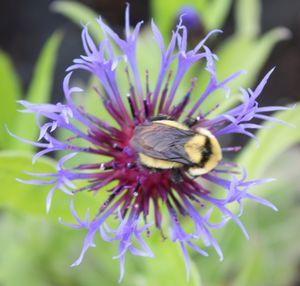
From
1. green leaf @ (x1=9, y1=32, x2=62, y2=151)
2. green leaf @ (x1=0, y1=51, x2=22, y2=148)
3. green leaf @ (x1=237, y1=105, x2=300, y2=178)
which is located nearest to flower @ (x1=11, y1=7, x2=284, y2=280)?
green leaf @ (x1=237, y1=105, x2=300, y2=178)

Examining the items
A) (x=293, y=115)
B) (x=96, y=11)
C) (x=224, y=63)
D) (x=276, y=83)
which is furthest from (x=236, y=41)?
(x=96, y=11)

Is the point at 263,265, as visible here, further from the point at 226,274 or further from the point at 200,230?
the point at 200,230

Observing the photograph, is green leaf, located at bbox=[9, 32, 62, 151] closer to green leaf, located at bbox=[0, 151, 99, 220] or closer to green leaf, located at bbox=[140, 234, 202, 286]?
green leaf, located at bbox=[0, 151, 99, 220]

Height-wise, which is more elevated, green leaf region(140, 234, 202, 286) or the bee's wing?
the bee's wing

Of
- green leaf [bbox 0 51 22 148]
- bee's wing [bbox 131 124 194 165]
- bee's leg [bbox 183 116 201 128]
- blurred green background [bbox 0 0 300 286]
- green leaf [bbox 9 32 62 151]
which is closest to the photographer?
bee's wing [bbox 131 124 194 165]

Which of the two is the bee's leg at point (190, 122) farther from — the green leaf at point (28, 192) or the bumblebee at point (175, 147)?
the green leaf at point (28, 192)

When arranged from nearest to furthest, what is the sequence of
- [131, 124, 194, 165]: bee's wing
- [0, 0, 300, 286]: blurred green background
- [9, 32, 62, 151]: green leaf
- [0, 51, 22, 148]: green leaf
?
[131, 124, 194, 165]: bee's wing, [0, 0, 300, 286]: blurred green background, [9, 32, 62, 151]: green leaf, [0, 51, 22, 148]: green leaf

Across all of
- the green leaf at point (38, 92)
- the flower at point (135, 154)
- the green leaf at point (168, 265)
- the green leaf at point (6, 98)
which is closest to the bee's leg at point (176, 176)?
the flower at point (135, 154)
